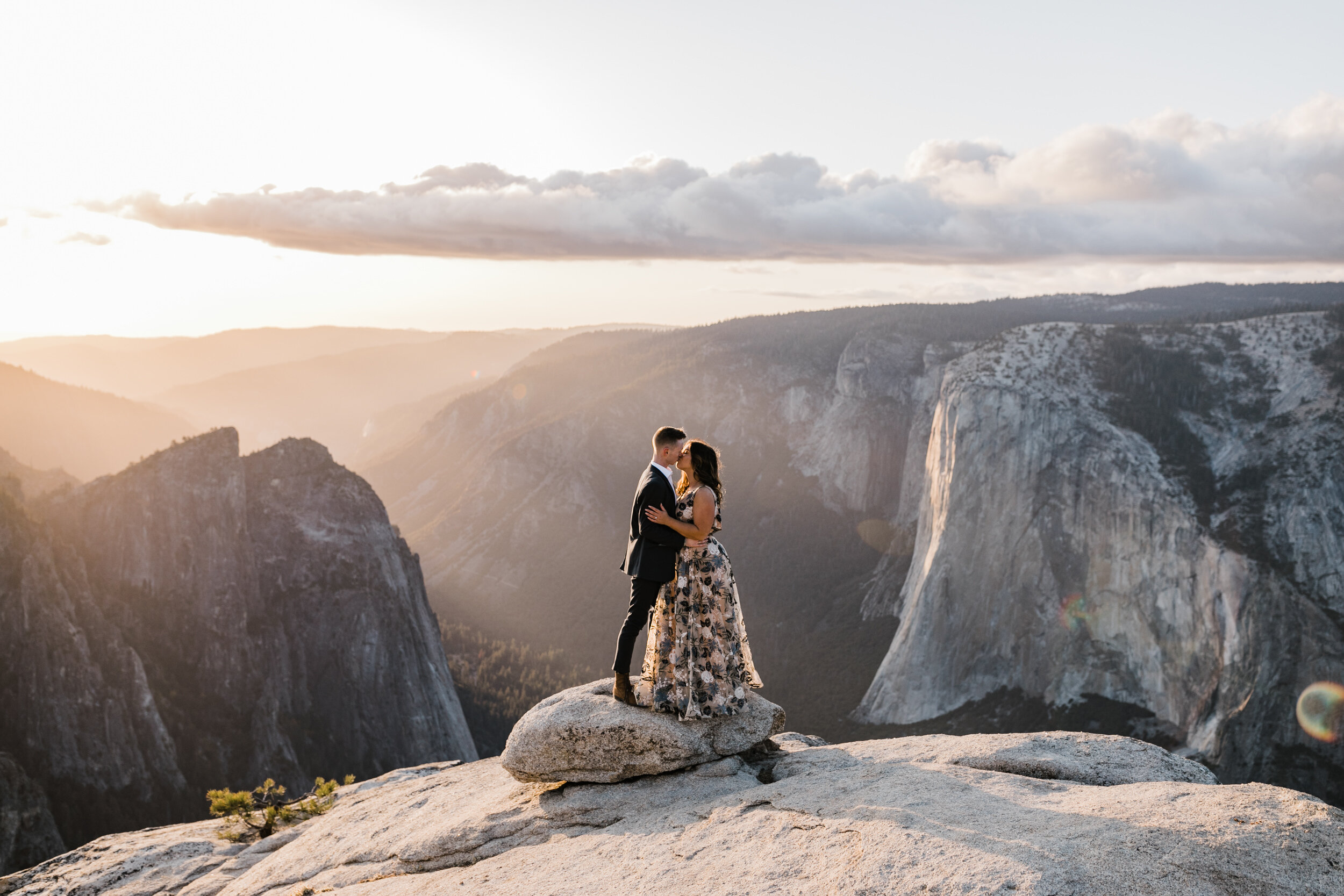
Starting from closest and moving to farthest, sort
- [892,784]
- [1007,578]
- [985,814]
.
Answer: [985,814] < [892,784] < [1007,578]

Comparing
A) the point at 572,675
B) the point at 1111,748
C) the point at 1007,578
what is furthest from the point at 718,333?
the point at 1111,748

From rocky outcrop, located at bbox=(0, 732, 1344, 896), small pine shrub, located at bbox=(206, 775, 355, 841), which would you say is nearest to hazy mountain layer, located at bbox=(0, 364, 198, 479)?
small pine shrub, located at bbox=(206, 775, 355, 841)

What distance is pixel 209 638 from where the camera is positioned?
46.6m

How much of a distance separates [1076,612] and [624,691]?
60694 millimetres

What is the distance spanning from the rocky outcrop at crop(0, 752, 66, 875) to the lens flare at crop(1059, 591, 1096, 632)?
2510 inches

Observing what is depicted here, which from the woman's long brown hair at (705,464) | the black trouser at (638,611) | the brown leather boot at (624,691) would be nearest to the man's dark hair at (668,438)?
the woman's long brown hair at (705,464)

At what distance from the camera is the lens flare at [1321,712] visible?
1825 inches

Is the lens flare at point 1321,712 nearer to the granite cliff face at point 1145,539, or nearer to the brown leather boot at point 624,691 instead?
the granite cliff face at point 1145,539

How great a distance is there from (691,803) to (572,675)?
8641 centimetres

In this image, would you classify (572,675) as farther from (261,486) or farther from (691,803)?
(691,803)

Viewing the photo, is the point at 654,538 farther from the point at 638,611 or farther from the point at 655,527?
Answer: the point at 638,611

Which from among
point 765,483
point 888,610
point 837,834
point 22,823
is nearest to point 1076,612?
point 888,610

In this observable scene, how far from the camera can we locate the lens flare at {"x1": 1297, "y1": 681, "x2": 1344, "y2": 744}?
46.3 meters

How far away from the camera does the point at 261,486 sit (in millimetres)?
55031
